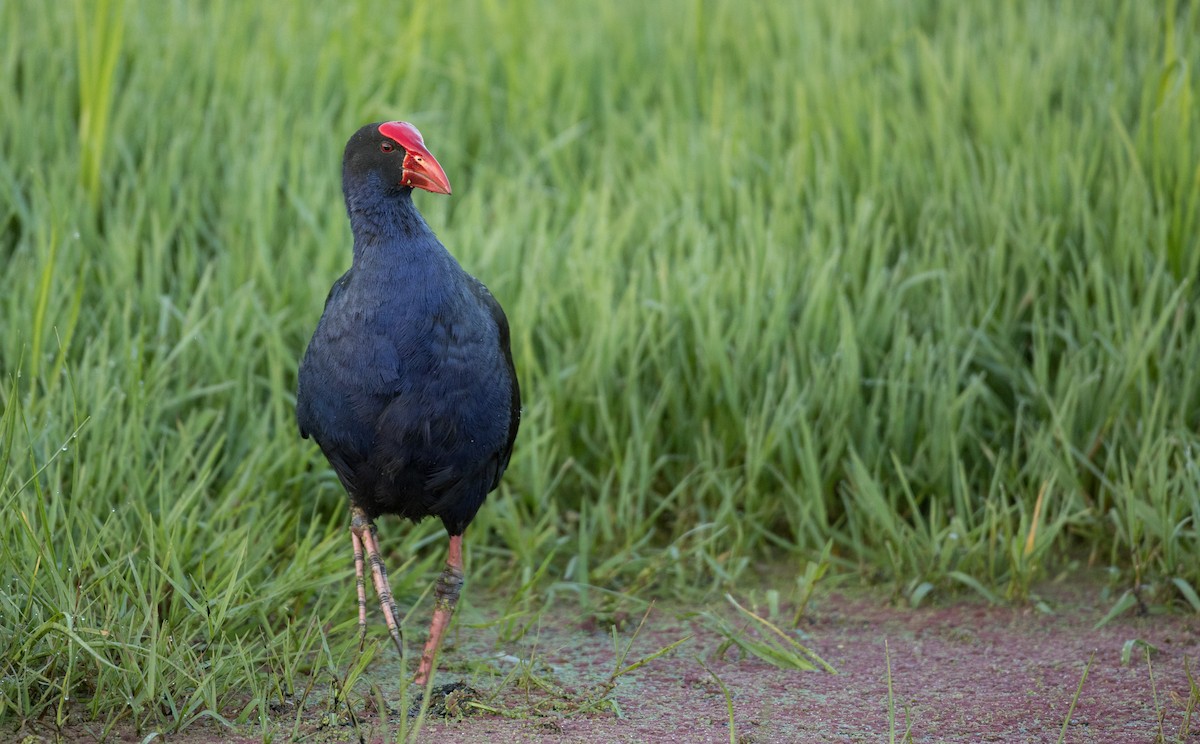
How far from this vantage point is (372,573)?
3.32 m

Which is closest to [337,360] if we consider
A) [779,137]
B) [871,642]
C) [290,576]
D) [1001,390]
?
[290,576]

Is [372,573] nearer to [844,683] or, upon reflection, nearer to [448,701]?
[448,701]

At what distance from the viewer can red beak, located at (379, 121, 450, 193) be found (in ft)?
10.5

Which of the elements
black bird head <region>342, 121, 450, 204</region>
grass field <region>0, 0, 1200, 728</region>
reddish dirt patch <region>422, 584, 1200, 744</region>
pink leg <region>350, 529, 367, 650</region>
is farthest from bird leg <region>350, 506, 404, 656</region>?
black bird head <region>342, 121, 450, 204</region>

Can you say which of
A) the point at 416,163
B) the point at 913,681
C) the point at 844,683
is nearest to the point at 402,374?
the point at 416,163

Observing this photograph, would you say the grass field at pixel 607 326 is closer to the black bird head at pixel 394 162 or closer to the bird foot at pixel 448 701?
the bird foot at pixel 448 701

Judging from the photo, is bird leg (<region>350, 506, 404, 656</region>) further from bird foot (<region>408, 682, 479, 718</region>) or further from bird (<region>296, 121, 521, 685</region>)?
bird foot (<region>408, 682, 479, 718</region>)

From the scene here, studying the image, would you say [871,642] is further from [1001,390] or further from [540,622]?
[1001,390]

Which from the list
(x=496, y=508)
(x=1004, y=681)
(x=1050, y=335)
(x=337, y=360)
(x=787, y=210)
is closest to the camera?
(x=337, y=360)

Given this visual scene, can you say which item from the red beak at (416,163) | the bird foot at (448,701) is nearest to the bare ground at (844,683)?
the bird foot at (448,701)

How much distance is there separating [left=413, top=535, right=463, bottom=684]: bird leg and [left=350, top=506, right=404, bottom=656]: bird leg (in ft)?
0.24

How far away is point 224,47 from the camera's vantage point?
5.50 m

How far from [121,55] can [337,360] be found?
304 centimetres

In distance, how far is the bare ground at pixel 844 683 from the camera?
294 centimetres
